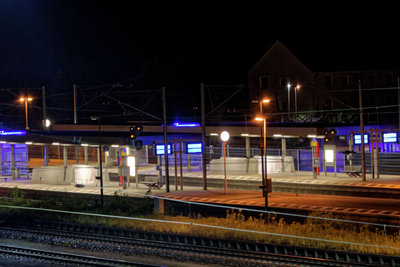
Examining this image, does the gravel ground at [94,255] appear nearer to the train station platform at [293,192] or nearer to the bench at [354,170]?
the train station platform at [293,192]

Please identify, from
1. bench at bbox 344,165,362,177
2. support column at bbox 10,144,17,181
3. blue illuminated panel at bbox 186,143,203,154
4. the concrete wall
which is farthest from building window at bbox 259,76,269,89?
support column at bbox 10,144,17,181

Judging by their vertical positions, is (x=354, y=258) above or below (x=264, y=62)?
below

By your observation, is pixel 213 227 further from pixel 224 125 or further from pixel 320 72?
pixel 320 72

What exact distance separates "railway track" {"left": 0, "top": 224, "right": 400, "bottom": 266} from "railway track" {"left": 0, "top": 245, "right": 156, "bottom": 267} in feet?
4.18

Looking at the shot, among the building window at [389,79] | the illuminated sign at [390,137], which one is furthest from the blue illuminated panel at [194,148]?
the building window at [389,79]

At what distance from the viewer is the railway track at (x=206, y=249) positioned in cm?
1216

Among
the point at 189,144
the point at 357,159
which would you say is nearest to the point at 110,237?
the point at 189,144

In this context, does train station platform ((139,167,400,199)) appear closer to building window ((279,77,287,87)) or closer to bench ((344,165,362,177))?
bench ((344,165,362,177))

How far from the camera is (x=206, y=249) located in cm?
1392

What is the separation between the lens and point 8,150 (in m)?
35.9

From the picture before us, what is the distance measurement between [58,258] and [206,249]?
4177 mm

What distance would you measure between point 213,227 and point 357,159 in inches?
Result: 685

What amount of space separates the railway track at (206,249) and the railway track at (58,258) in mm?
1274

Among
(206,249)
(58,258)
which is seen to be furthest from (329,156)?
(58,258)
